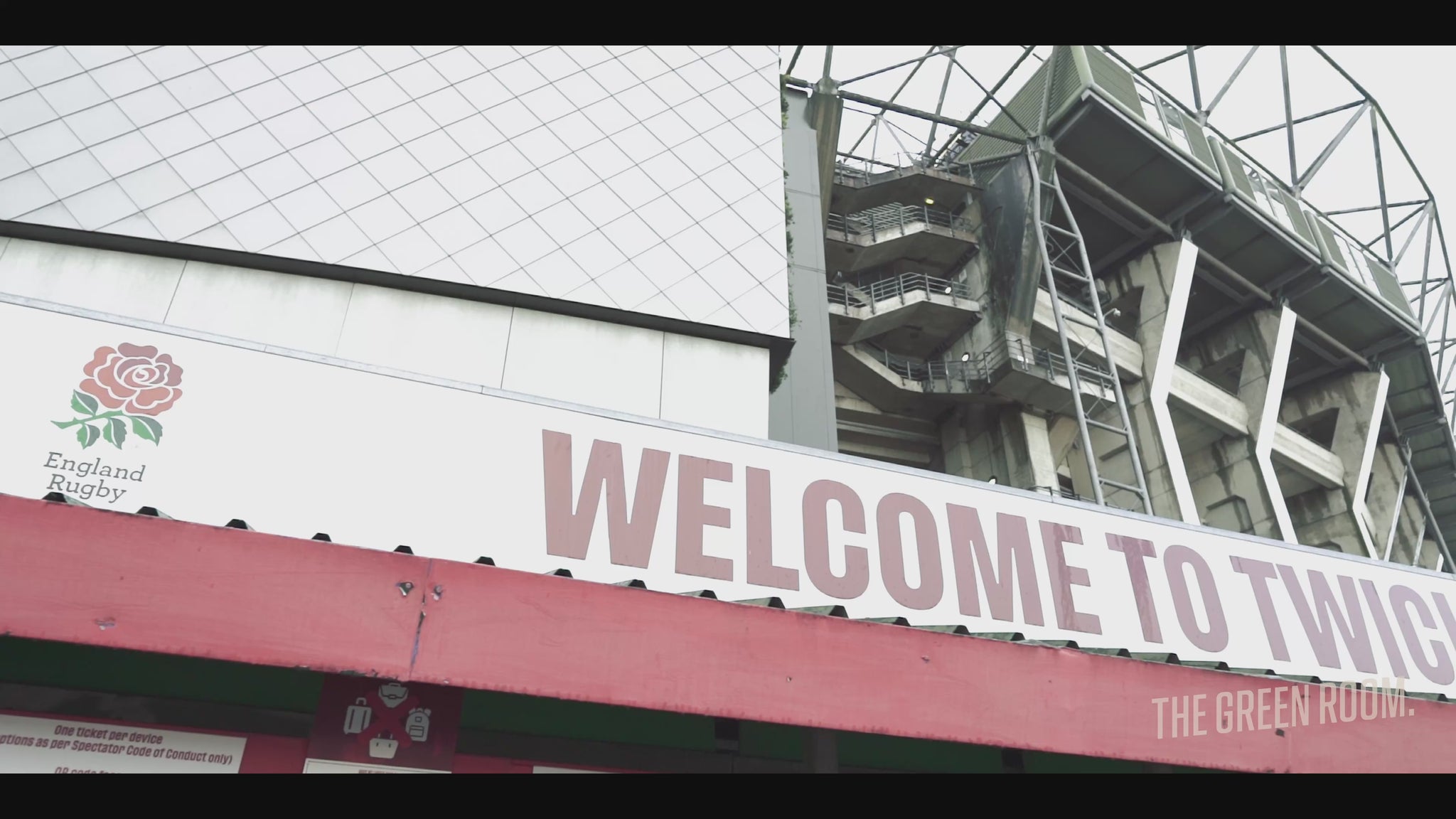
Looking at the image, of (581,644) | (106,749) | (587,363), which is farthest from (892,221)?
(106,749)

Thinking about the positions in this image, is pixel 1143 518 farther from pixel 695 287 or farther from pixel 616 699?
pixel 695 287

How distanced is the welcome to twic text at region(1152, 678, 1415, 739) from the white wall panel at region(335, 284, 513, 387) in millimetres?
8776

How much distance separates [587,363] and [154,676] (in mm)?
7264

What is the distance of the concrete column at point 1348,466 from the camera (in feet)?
107

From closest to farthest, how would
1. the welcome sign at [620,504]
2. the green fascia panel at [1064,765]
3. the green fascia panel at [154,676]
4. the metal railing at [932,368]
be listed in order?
the green fascia panel at [154,676] < the welcome sign at [620,504] < the green fascia panel at [1064,765] < the metal railing at [932,368]

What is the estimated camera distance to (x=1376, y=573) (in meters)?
8.86

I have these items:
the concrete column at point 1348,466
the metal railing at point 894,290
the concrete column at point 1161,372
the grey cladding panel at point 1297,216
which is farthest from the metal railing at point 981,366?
the concrete column at point 1348,466

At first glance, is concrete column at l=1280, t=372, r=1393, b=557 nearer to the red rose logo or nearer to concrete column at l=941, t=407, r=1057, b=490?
concrete column at l=941, t=407, r=1057, b=490

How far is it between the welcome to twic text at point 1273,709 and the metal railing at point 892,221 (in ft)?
74.4

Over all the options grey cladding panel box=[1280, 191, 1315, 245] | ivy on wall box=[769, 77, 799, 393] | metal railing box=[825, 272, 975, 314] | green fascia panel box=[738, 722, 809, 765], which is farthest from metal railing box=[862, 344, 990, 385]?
green fascia panel box=[738, 722, 809, 765]

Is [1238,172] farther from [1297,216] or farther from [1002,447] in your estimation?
[1002,447]

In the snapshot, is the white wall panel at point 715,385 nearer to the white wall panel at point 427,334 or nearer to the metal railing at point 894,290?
the white wall panel at point 427,334
